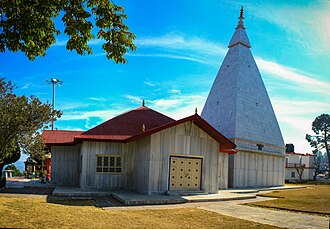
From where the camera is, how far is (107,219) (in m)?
9.02

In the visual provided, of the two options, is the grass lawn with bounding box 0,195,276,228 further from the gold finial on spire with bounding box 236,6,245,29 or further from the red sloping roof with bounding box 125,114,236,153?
the gold finial on spire with bounding box 236,6,245,29

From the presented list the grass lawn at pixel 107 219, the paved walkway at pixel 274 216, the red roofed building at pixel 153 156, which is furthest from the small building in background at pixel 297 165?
the grass lawn at pixel 107 219

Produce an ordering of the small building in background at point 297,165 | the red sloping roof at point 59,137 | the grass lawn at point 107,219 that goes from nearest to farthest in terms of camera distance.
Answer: the grass lawn at point 107,219 → the red sloping roof at point 59,137 → the small building in background at point 297,165

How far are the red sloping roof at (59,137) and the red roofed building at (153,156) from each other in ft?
10.9

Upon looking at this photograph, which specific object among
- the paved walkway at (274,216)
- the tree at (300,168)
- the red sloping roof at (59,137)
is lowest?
the tree at (300,168)

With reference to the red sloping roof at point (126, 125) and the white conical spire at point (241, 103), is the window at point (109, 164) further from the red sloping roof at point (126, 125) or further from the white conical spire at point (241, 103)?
the white conical spire at point (241, 103)

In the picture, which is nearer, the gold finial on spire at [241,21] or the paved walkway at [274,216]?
the paved walkway at [274,216]

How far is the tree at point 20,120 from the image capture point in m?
14.2

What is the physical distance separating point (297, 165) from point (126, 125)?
37.8m

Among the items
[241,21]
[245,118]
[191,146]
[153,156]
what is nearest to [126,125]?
[153,156]

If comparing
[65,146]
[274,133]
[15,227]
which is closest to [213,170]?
[65,146]

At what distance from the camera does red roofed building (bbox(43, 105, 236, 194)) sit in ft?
50.9

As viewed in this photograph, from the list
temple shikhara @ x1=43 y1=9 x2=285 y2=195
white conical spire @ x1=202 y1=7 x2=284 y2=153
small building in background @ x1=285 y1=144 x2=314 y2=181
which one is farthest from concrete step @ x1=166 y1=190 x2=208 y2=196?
small building in background @ x1=285 y1=144 x2=314 y2=181

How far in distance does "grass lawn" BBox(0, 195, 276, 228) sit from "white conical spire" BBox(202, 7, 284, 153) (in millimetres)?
16866
